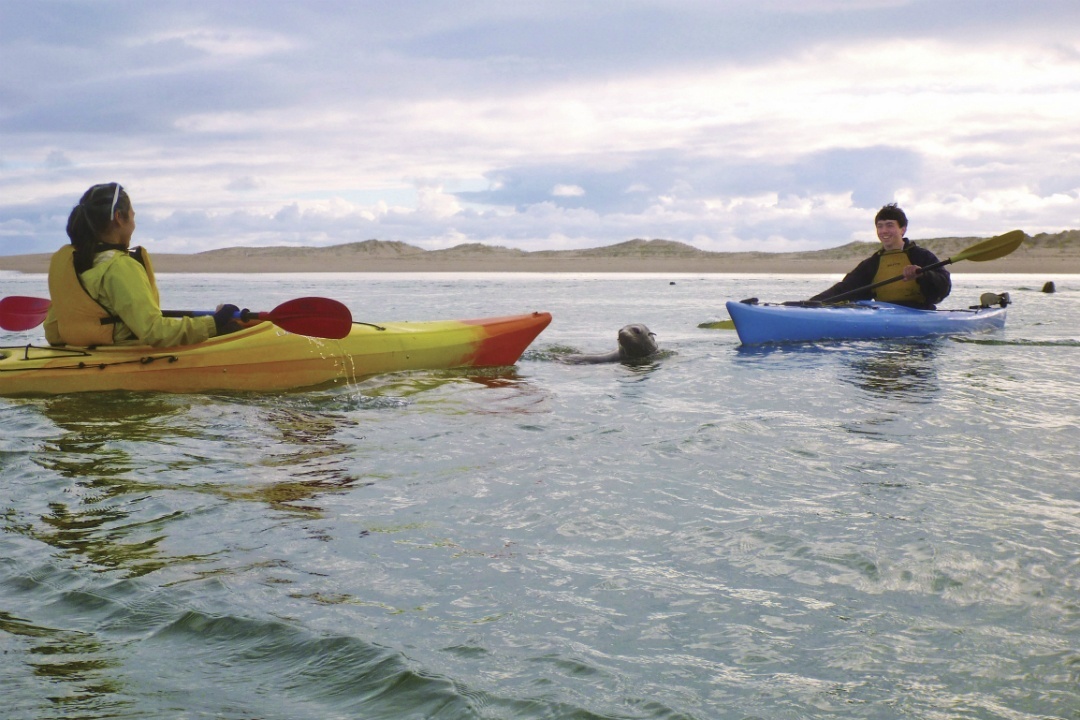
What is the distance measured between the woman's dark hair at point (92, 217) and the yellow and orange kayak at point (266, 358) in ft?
2.14

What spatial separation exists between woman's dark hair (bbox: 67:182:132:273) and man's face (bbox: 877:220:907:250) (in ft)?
22.2

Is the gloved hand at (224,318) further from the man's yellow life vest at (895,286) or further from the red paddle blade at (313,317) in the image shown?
the man's yellow life vest at (895,286)

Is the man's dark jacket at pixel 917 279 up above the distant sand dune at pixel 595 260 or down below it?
below

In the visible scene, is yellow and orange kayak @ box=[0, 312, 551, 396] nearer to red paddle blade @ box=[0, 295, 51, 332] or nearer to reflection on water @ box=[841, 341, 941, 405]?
red paddle blade @ box=[0, 295, 51, 332]

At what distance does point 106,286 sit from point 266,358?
3.69ft

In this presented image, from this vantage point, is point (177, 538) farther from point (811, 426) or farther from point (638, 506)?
point (811, 426)

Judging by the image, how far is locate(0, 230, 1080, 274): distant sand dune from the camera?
31.7 meters

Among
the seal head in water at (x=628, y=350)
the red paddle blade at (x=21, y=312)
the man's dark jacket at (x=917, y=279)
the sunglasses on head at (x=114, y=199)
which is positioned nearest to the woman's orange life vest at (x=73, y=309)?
the sunglasses on head at (x=114, y=199)

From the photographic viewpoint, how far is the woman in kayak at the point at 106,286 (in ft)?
17.1

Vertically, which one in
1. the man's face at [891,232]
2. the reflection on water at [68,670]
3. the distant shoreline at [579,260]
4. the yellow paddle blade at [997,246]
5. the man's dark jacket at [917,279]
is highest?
the distant shoreline at [579,260]

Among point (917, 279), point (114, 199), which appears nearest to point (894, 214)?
point (917, 279)

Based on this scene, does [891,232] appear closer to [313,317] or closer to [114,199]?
[313,317]

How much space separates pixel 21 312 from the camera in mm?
6527

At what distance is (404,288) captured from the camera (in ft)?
68.2
